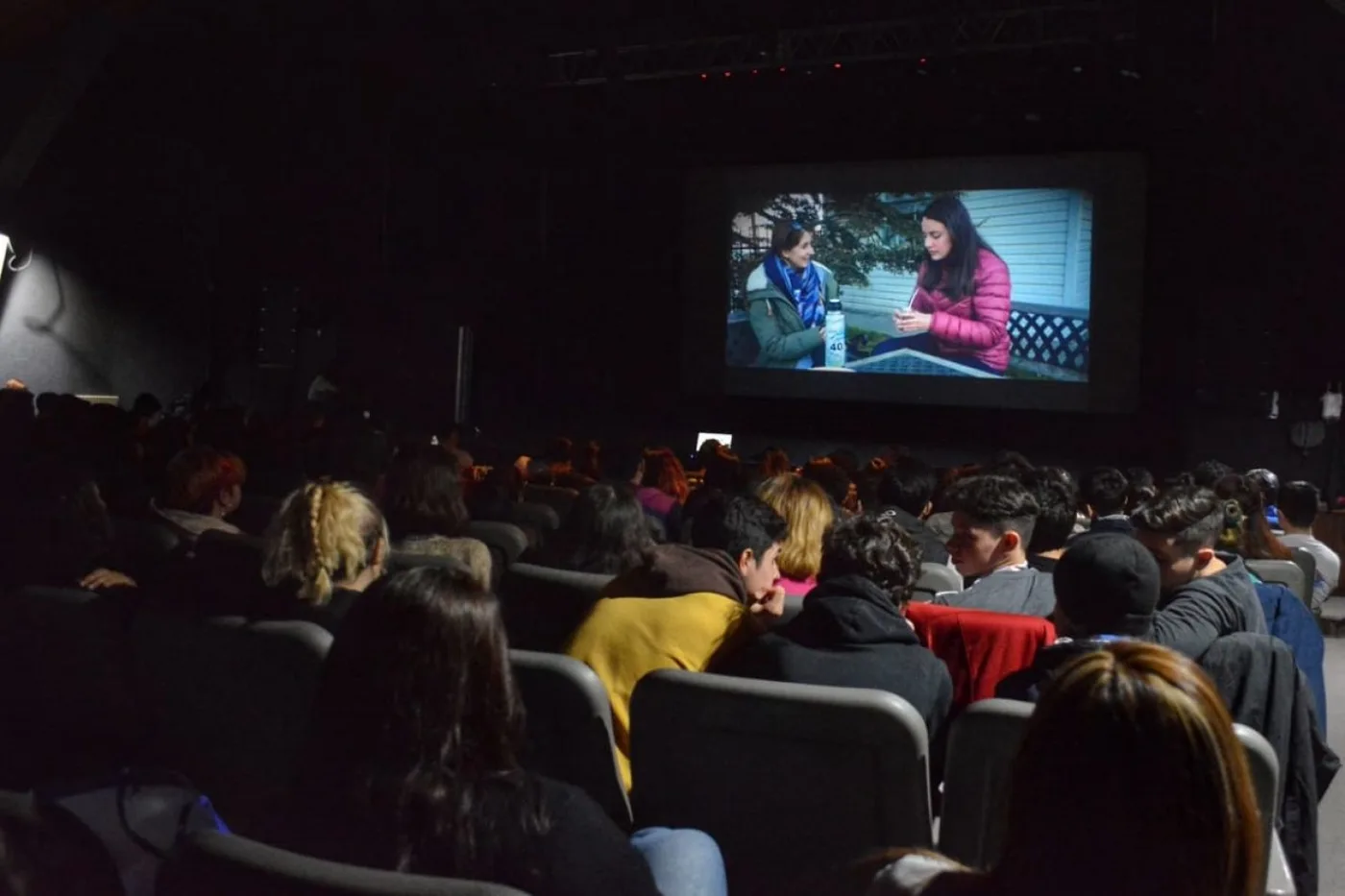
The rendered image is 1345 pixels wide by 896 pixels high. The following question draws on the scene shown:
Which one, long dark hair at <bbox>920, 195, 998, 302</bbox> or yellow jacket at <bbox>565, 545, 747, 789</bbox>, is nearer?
yellow jacket at <bbox>565, 545, 747, 789</bbox>

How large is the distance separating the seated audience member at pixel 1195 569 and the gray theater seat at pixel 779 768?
1.11m

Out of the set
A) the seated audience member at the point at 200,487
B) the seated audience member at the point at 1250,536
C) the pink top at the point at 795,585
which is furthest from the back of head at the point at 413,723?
the seated audience member at the point at 1250,536

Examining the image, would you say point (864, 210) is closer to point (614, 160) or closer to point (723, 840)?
point (614, 160)

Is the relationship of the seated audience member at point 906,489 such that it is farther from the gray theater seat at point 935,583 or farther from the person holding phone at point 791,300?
the person holding phone at point 791,300

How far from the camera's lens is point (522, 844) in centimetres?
148

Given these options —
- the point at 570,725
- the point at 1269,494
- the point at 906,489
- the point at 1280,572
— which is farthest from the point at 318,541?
the point at 1269,494

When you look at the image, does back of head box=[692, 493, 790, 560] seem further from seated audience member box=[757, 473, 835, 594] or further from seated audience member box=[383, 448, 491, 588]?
seated audience member box=[383, 448, 491, 588]

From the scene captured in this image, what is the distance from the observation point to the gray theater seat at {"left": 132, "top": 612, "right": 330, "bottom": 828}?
8.01ft

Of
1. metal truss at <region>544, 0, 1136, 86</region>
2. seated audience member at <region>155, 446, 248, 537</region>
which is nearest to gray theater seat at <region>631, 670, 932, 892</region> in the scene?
seated audience member at <region>155, 446, 248, 537</region>

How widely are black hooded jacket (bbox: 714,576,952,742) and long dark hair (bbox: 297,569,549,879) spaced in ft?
3.39

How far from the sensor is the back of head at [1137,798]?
1.12 m

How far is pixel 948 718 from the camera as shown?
2674 millimetres

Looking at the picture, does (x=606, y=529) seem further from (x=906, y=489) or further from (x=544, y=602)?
(x=906, y=489)

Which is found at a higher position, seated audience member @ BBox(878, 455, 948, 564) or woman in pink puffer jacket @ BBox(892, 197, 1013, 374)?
woman in pink puffer jacket @ BBox(892, 197, 1013, 374)
